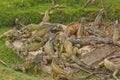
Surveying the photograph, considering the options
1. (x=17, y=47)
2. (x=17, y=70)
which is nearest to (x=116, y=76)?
(x=17, y=70)

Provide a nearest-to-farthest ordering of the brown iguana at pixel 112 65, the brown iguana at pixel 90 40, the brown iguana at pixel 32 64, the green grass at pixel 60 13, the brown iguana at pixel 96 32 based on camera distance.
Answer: the brown iguana at pixel 112 65 → the brown iguana at pixel 32 64 → the brown iguana at pixel 90 40 → the brown iguana at pixel 96 32 → the green grass at pixel 60 13

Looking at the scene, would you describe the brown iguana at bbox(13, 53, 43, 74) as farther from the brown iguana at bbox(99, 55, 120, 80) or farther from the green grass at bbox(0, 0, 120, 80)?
the green grass at bbox(0, 0, 120, 80)

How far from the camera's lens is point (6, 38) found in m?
16.4

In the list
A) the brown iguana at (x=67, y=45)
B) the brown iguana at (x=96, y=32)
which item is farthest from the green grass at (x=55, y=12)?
the brown iguana at (x=96, y=32)

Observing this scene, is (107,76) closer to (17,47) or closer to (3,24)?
(17,47)

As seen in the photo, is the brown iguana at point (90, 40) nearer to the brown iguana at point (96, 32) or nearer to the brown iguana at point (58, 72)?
the brown iguana at point (96, 32)

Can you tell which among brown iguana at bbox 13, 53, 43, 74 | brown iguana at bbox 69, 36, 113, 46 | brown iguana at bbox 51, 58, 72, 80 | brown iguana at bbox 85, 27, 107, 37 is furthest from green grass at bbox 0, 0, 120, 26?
brown iguana at bbox 51, 58, 72, 80

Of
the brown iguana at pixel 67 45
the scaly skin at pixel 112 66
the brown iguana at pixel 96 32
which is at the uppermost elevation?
the brown iguana at pixel 96 32

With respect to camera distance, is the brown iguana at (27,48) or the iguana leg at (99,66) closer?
the iguana leg at (99,66)

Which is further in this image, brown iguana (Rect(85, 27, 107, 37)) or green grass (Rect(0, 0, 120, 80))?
green grass (Rect(0, 0, 120, 80))

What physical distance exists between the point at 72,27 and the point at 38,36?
1219 mm

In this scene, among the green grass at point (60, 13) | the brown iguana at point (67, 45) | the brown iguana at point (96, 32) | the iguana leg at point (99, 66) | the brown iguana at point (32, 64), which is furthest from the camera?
the green grass at point (60, 13)

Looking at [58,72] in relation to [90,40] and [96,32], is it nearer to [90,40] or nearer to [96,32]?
[90,40]

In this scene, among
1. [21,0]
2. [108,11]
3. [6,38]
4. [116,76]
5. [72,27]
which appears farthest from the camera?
[21,0]
